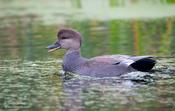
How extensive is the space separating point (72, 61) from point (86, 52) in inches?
79.9

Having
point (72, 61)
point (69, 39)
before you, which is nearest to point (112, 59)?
point (72, 61)

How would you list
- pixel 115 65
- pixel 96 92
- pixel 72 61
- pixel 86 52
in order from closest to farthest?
pixel 96 92 < pixel 115 65 < pixel 72 61 < pixel 86 52

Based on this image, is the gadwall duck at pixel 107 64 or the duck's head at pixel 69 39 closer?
the gadwall duck at pixel 107 64

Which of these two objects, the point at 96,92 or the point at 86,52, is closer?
Result: the point at 96,92

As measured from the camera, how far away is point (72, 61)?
10250 millimetres

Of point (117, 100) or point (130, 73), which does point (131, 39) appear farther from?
point (117, 100)

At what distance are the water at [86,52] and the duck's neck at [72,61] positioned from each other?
0.46ft

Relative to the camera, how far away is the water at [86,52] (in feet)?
26.1

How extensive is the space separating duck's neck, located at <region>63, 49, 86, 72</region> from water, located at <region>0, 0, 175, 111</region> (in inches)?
5.5

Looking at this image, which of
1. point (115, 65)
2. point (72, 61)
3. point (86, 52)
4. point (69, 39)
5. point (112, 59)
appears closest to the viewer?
point (115, 65)

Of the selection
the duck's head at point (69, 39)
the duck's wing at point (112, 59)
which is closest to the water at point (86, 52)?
the duck's wing at point (112, 59)

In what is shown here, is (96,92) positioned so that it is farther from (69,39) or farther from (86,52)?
(86,52)

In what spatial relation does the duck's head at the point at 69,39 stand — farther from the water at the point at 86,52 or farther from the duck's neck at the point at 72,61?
the water at the point at 86,52

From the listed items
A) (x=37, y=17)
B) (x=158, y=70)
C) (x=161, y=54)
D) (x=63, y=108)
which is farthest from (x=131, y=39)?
(x=63, y=108)
